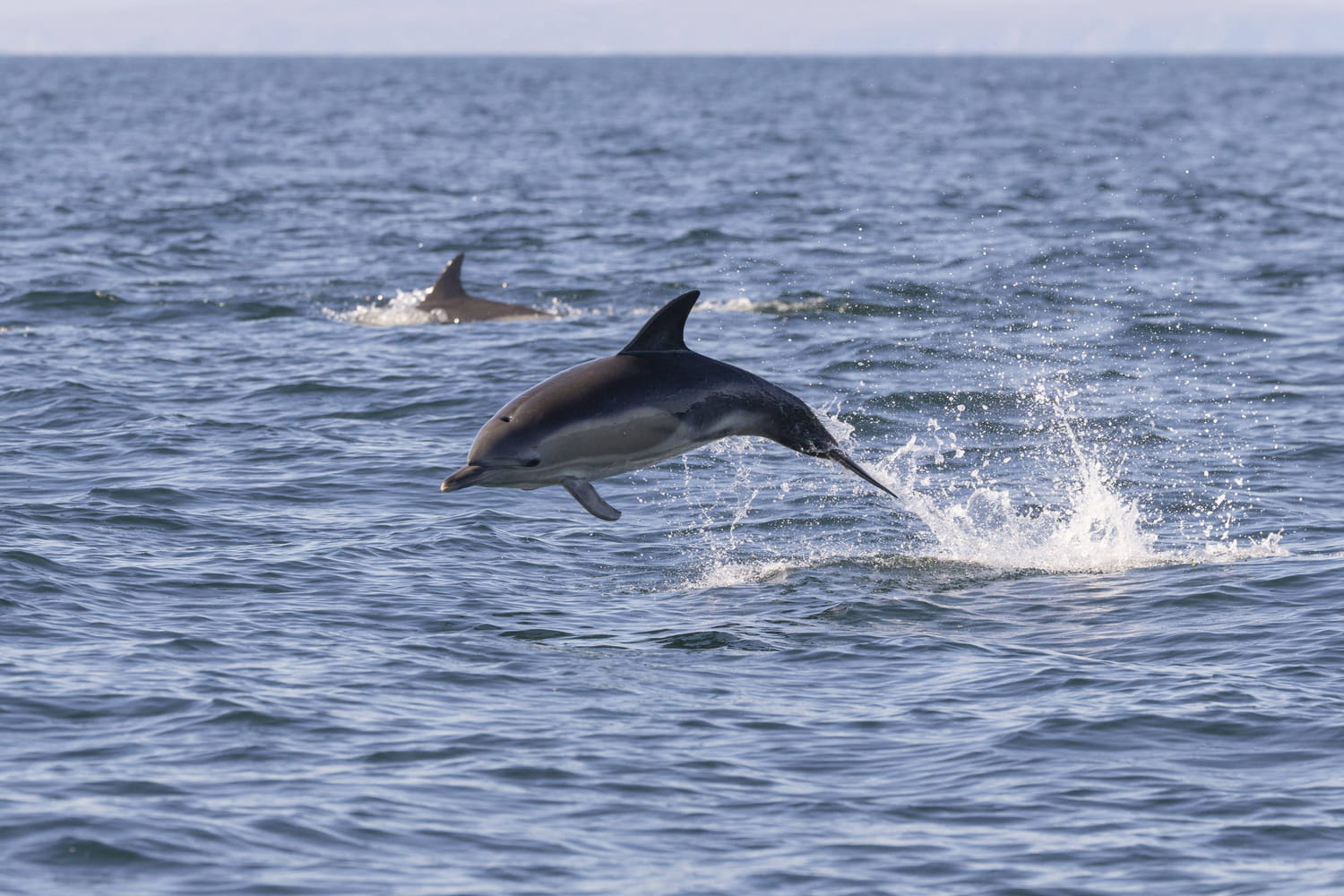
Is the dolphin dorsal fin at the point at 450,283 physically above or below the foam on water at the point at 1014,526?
above

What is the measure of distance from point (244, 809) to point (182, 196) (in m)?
33.9

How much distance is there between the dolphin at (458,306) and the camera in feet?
82.1

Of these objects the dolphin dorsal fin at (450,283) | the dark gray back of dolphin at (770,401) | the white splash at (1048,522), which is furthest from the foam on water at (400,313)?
the dark gray back of dolphin at (770,401)

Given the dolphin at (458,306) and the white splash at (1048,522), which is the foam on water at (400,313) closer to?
the dolphin at (458,306)

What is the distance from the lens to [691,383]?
37.3 ft

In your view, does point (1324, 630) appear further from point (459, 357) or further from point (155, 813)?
point (459, 357)

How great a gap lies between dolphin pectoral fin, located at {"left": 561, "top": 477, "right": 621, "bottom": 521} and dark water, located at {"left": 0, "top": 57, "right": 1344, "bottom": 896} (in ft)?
3.37

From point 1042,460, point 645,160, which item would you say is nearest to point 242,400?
point 1042,460

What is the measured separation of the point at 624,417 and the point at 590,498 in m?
0.52

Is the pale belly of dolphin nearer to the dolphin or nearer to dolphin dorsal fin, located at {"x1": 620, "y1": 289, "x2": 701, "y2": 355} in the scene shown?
dolphin dorsal fin, located at {"x1": 620, "y1": 289, "x2": 701, "y2": 355}

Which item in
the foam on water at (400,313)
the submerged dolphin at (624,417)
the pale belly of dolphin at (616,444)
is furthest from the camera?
the foam on water at (400,313)

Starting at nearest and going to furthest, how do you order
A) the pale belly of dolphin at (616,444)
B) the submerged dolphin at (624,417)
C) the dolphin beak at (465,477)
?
the dolphin beak at (465,477), the submerged dolphin at (624,417), the pale belly of dolphin at (616,444)

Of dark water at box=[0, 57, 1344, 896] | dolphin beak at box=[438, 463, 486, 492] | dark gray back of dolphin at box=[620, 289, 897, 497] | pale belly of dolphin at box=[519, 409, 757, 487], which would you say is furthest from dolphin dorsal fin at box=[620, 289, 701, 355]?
dark water at box=[0, 57, 1344, 896]

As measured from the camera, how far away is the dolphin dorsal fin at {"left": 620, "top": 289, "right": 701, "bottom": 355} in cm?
1121
